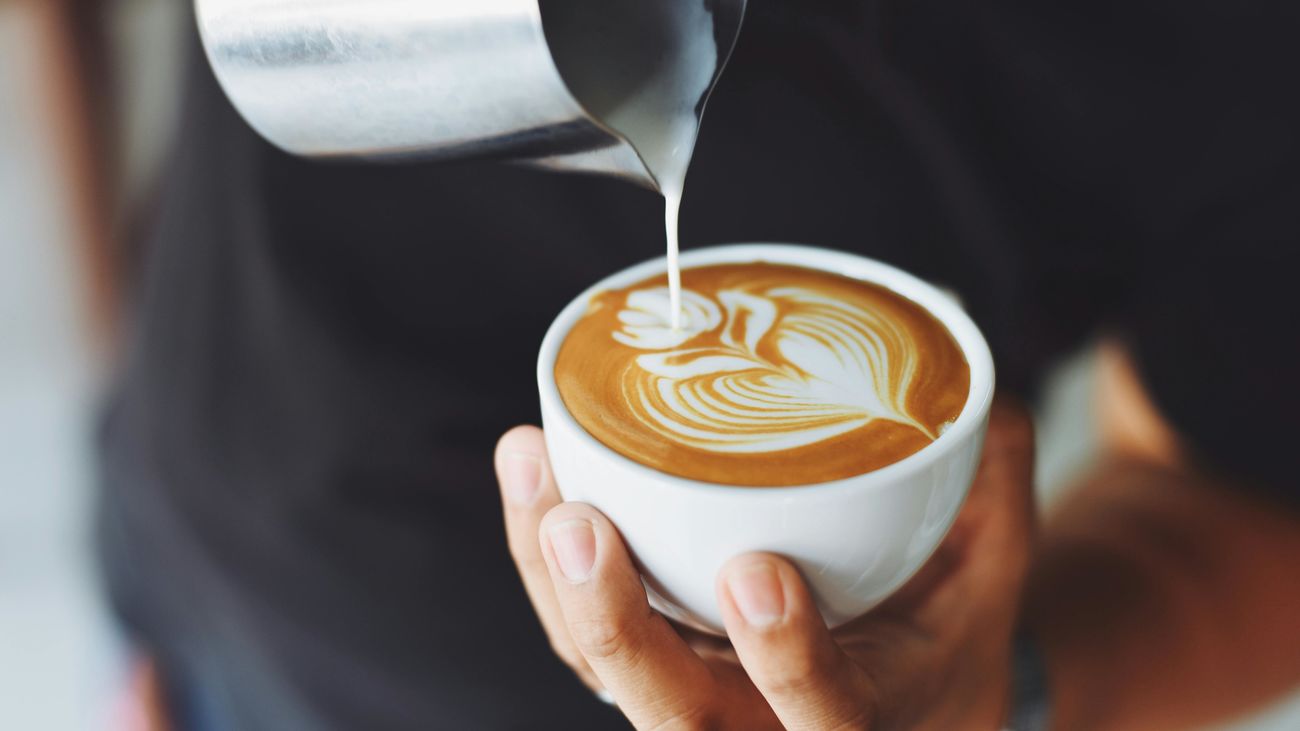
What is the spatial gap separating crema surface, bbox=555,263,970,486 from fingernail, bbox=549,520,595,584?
5cm

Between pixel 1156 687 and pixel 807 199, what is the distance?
1.93 ft

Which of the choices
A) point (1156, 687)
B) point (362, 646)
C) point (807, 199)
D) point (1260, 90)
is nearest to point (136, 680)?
point (362, 646)

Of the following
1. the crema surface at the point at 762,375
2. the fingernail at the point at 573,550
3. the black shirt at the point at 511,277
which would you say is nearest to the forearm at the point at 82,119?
the black shirt at the point at 511,277

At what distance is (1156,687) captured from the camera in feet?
3.24

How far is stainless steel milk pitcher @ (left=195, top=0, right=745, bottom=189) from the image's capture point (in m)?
0.50

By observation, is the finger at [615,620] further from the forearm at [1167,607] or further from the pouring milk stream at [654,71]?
the forearm at [1167,607]

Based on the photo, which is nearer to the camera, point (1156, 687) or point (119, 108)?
point (1156, 687)

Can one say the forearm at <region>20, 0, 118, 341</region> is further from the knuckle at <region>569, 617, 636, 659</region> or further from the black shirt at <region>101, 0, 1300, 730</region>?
the knuckle at <region>569, 617, 636, 659</region>

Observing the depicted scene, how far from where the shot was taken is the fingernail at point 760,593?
1.73 feet

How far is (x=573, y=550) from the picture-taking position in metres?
0.56

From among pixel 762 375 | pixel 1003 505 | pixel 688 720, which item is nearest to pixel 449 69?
pixel 762 375

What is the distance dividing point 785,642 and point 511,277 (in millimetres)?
580

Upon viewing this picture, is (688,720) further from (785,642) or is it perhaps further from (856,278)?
(856,278)

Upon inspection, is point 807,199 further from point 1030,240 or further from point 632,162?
point 632,162
